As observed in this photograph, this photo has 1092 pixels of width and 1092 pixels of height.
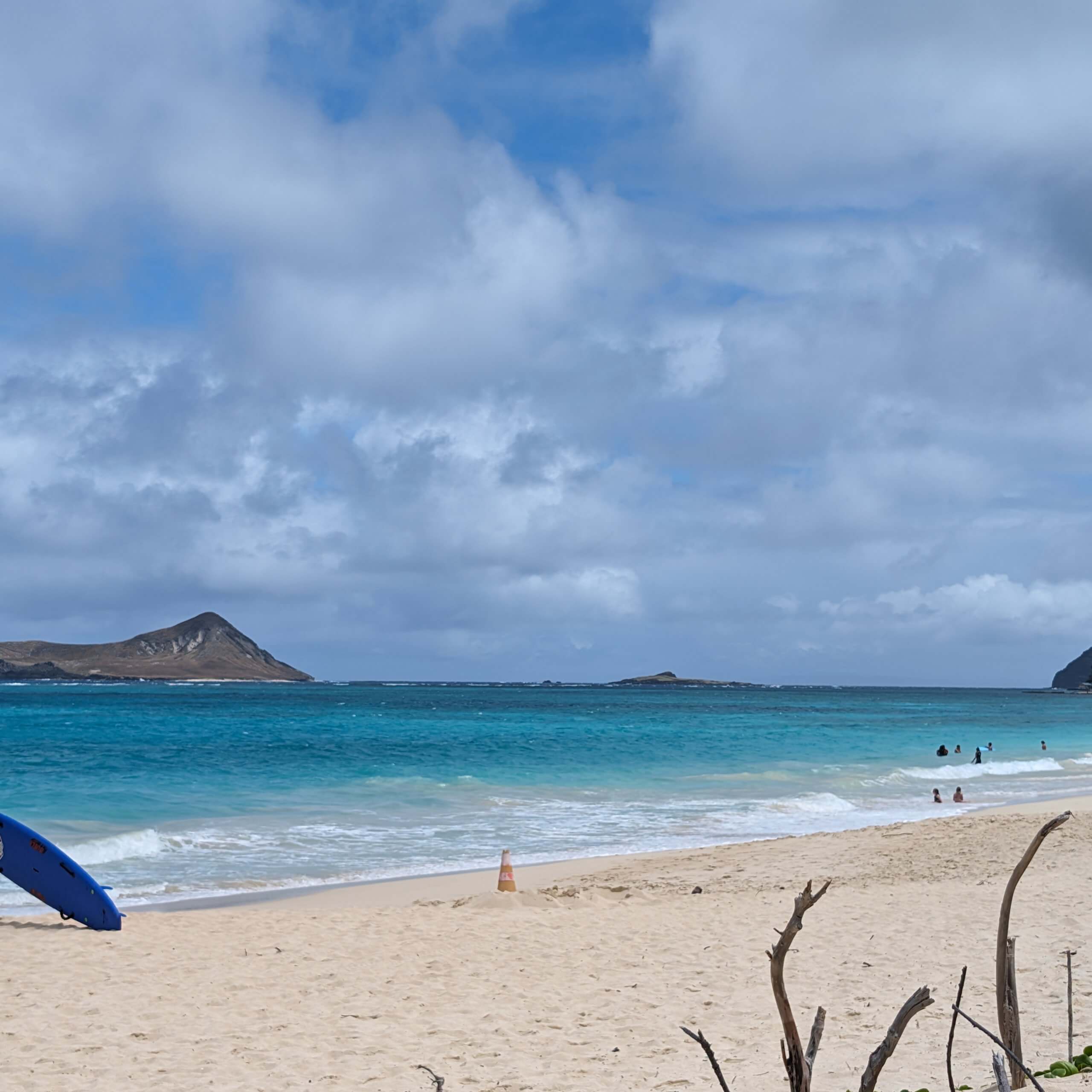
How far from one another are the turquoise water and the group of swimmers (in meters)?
0.40

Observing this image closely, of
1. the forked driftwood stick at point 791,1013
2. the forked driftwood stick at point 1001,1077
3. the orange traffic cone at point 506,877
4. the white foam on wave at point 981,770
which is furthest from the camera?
the white foam on wave at point 981,770

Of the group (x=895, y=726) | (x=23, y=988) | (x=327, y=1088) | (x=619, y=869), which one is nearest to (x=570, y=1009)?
(x=327, y=1088)

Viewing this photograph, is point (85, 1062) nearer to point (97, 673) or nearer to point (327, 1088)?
point (327, 1088)

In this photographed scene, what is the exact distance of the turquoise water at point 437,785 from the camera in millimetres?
16422

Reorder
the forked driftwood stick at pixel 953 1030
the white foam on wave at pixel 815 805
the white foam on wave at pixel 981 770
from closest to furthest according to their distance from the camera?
A: the forked driftwood stick at pixel 953 1030, the white foam on wave at pixel 815 805, the white foam on wave at pixel 981 770

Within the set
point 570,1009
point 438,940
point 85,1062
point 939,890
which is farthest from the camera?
point 939,890

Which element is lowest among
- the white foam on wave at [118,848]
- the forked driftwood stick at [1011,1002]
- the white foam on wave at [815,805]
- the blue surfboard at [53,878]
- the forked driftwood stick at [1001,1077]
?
the white foam on wave at [815,805]

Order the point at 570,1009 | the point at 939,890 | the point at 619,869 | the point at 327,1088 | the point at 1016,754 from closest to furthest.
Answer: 1. the point at 327,1088
2. the point at 570,1009
3. the point at 939,890
4. the point at 619,869
5. the point at 1016,754

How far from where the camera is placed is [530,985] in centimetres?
836

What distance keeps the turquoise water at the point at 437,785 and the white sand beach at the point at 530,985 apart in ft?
12.2

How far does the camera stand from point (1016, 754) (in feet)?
135

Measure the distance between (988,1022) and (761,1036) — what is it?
155cm

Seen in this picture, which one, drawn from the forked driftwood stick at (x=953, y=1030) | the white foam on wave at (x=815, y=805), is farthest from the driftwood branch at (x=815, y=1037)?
the white foam on wave at (x=815, y=805)

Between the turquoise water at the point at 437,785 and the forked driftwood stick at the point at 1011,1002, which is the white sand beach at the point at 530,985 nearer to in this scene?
the forked driftwood stick at the point at 1011,1002
